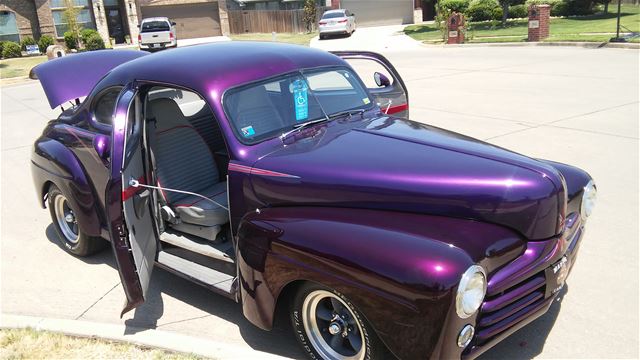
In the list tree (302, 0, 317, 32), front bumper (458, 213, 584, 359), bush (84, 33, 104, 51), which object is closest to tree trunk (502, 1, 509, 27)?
tree (302, 0, 317, 32)

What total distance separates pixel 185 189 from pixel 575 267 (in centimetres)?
317

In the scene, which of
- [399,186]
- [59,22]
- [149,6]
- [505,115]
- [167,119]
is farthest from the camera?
[149,6]

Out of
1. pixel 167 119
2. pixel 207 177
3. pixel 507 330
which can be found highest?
pixel 167 119

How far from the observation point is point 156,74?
4.07 metres

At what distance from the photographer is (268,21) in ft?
143

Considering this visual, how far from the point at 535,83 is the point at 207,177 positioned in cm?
1018

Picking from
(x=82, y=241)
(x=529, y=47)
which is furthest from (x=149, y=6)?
(x=82, y=241)

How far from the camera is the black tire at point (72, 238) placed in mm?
5023

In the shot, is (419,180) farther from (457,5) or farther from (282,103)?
(457,5)

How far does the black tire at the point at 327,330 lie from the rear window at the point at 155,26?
29707 mm

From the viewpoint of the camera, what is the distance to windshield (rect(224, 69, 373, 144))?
3.75 metres

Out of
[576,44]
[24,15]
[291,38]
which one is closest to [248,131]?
[576,44]

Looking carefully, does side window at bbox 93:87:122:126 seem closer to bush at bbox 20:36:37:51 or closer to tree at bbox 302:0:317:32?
bush at bbox 20:36:37:51

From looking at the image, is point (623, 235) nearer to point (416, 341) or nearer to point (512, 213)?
point (512, 213)
